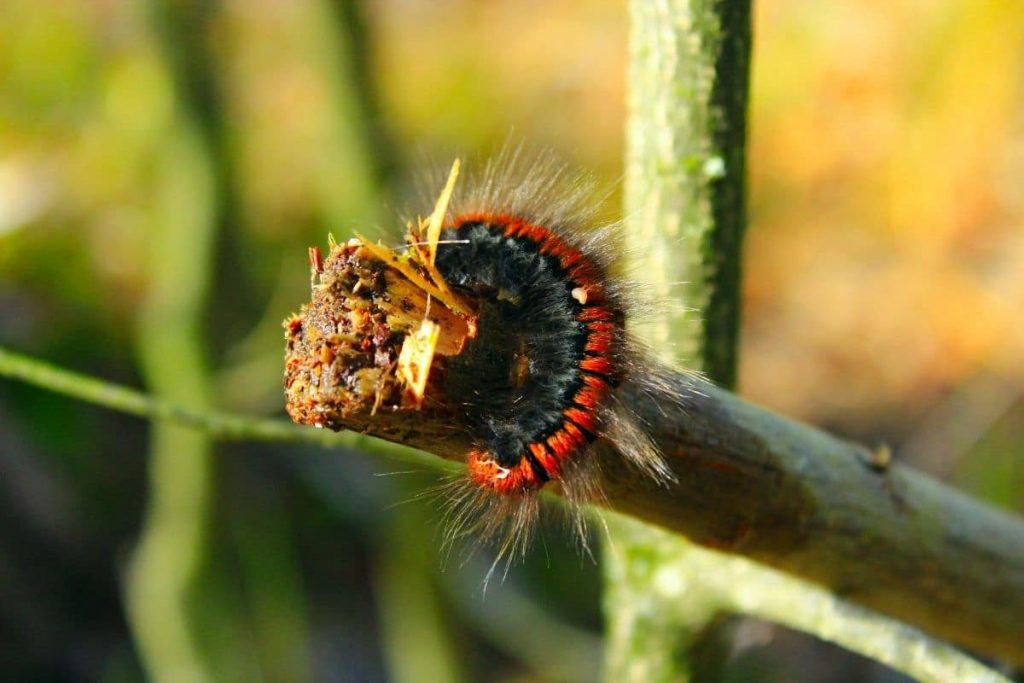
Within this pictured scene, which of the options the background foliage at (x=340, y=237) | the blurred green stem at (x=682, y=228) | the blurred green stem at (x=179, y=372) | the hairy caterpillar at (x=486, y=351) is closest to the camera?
the hairy caterpillar at (x=486, y=351)

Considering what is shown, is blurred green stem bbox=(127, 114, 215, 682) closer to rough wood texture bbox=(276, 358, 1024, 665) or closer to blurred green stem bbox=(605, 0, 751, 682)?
blurred green stem bbox=(605, 0, 751, 682)

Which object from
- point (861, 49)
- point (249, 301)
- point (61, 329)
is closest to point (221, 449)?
point (249, 301)

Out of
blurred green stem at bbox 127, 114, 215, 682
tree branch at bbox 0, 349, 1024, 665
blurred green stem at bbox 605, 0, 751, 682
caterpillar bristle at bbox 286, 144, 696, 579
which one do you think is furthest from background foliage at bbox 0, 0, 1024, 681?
caterpillar bristle at bbox 286, 144, 696, 579

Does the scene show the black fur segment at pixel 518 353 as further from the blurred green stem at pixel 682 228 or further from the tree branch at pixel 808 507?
the blurred green stem at pixel 682 228

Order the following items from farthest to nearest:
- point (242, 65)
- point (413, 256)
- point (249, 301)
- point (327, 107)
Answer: point (242, 65)
point (249, 301)
point (327, 107)
point (413, 256)

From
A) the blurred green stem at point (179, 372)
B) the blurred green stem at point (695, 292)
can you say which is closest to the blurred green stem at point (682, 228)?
the blurred green stem at point (695, 292)

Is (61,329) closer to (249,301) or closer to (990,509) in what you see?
(249,301)
